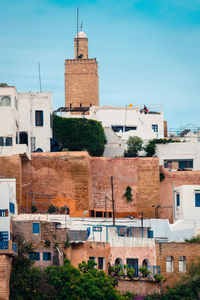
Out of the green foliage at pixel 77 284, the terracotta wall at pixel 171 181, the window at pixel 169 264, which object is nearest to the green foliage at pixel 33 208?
the terracotta wall at pixel 171 181

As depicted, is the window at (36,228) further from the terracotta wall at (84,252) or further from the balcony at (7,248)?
the balcony at (7,248)

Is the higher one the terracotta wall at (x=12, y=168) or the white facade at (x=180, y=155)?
the white facade at (x=180, y=155)

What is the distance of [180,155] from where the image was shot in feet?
198

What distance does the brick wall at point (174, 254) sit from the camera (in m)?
47.9

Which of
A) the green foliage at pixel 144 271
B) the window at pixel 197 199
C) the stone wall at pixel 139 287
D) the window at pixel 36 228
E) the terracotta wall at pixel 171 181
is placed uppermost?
the terracotta wall at pixel 171 181

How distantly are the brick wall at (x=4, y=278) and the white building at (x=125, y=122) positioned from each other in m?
19.7

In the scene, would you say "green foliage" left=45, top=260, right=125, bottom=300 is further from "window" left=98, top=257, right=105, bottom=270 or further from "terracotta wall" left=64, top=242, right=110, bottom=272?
"window" left=98, top=257, right=105, bottom=270

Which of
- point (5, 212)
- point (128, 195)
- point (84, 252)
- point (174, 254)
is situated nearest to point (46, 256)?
point (84, 252)

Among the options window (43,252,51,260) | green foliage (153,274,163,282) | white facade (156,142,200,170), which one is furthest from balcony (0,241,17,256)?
white facade (156,142,200,170)

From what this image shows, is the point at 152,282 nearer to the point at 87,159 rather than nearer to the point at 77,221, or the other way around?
the point at 77,221

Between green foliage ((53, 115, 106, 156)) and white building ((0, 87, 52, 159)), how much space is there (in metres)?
1.68

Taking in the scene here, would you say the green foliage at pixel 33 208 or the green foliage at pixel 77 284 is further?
the green foliage at pixel 33 208

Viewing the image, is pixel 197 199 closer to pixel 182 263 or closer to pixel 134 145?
pixel 182 263

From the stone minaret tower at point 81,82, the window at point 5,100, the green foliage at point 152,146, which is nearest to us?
the window at point 5,100
